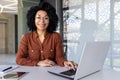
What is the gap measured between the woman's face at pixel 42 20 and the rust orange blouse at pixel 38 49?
92 millimetres

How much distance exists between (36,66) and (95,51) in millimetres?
703

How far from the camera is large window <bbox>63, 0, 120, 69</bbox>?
195 inches

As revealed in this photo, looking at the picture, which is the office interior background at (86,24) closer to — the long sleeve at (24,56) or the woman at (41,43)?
the woman at (41,43)

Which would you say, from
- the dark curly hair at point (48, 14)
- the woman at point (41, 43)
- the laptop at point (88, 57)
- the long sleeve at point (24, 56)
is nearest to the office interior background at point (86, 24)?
the dark curly hair at point (48, 14)

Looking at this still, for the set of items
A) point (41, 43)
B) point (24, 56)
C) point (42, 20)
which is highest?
point (42, 20)

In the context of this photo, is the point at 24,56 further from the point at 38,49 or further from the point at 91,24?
the point at 91,24

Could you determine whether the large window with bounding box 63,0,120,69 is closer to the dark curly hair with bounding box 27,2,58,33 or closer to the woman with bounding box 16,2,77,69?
the dark curly hair with bounding box 27,2,58,33

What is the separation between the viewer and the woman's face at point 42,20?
7.28 feet

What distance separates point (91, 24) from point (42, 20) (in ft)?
11.1

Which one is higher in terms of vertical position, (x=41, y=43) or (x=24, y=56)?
(x=41, y=43)

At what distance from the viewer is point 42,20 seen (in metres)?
2.21

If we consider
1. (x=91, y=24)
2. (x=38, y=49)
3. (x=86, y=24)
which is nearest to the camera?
(x=38, y=49)

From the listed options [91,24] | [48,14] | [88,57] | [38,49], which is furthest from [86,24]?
[88,57]

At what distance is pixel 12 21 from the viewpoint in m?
15.3
